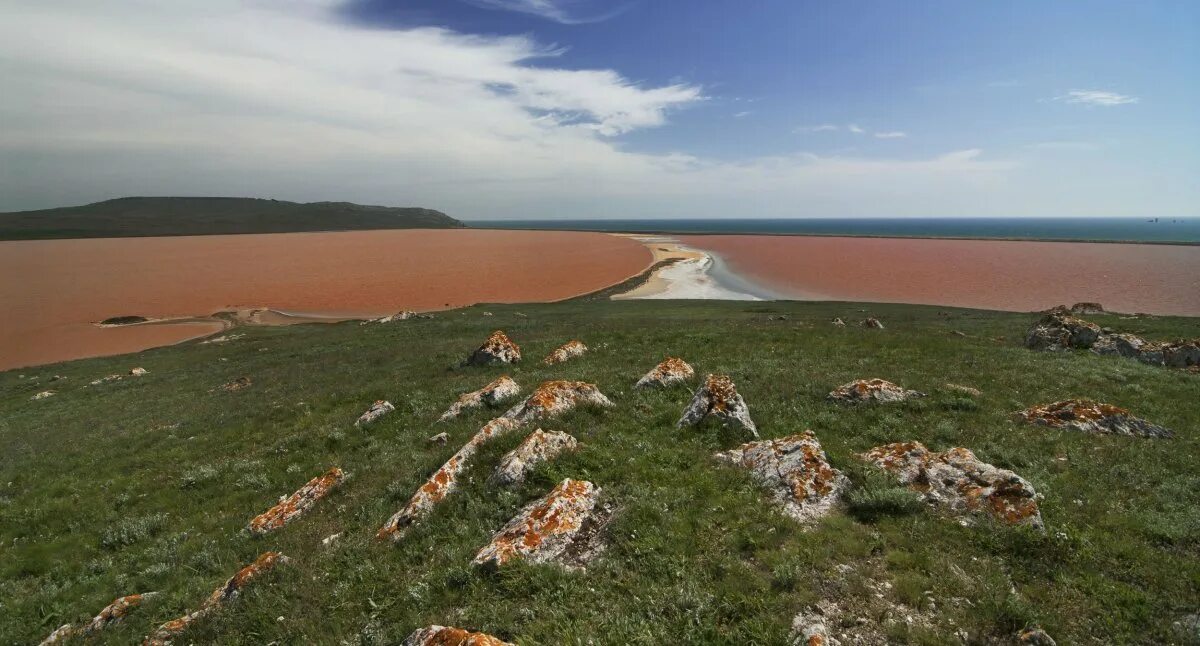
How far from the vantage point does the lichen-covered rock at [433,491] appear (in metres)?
10.7

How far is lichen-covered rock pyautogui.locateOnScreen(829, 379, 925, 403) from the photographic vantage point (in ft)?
51.9

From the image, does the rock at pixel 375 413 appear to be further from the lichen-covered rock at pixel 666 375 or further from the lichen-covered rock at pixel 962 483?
the lichen-covered rock at pixel 962 483

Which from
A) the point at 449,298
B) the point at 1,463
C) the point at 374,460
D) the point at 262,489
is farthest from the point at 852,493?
the point at 449,298

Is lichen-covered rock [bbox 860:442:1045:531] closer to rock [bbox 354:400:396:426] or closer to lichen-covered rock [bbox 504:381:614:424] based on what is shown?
lichen-covered rock [bbox 504:381:614:424]

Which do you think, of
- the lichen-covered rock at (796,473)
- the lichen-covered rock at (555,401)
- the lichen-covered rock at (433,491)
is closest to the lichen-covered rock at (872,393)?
the lichen-covered rock at (796,473)

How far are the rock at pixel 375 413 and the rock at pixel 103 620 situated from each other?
346 inches

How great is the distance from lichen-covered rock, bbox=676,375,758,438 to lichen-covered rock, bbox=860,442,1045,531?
3172 millimetres

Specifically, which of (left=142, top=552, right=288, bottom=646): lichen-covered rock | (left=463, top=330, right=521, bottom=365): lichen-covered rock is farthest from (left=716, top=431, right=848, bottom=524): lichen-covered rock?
(left=463, top=330, right=521, bottom=365): lichen-covered rock

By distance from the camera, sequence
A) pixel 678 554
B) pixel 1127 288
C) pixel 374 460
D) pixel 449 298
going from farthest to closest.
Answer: pixel 449 298 < pixel 1127 288 < pixel 374 460 < pixel 678 554

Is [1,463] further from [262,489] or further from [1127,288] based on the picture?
[1127,288]

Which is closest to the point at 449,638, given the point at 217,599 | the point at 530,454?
the point at 530,454

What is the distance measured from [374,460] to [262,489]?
395 cm

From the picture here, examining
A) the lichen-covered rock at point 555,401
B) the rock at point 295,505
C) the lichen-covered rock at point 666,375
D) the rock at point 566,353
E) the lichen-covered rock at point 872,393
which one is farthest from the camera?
the rock at point 566,353

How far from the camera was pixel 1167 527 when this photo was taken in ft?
29.3
